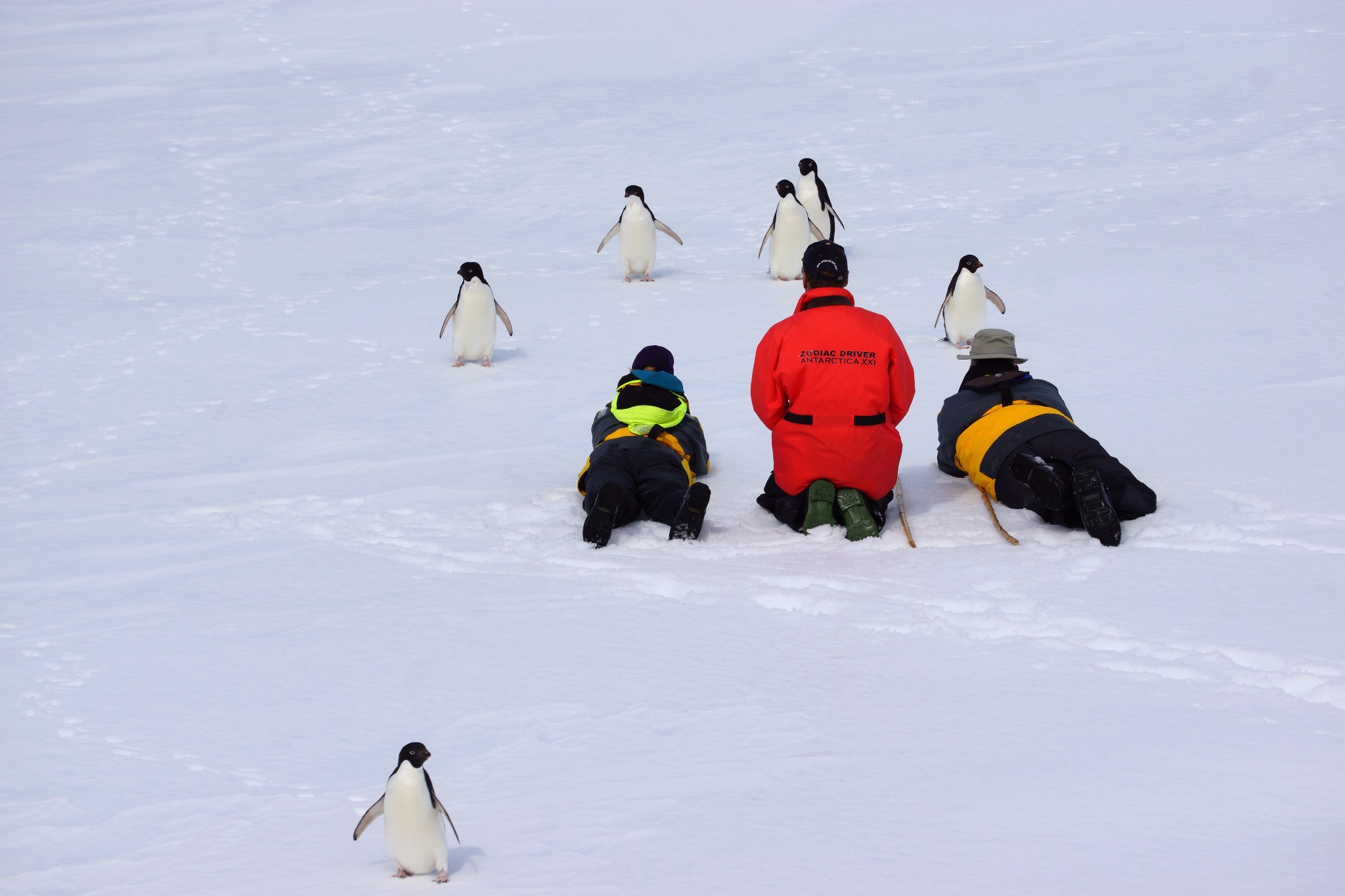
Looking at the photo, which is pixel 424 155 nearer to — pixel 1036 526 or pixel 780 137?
pixel 780 137

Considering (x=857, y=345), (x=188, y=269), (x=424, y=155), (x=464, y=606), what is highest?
(x=424, y=155)

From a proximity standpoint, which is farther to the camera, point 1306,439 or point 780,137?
point 780,137

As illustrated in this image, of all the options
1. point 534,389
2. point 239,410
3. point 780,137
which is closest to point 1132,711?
point 534,389

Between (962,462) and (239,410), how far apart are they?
3.53 meters

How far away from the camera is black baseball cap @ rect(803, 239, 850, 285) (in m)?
4.41

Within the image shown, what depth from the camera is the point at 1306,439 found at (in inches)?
200

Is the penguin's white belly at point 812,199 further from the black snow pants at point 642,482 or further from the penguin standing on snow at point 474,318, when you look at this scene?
the black snow pants at point 642,482

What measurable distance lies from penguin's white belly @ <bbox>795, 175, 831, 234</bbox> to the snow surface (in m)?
0.53

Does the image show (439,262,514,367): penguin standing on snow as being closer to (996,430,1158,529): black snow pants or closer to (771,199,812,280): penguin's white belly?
(771,199,812,280): penguin's white belly

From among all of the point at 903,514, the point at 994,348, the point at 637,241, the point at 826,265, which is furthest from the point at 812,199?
the point at 903,514

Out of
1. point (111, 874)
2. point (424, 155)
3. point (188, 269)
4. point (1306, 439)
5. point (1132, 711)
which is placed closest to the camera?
point (111, 874)

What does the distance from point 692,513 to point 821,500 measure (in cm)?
41

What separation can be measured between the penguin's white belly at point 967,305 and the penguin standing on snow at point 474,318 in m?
2.31

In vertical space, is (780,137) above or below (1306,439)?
above
